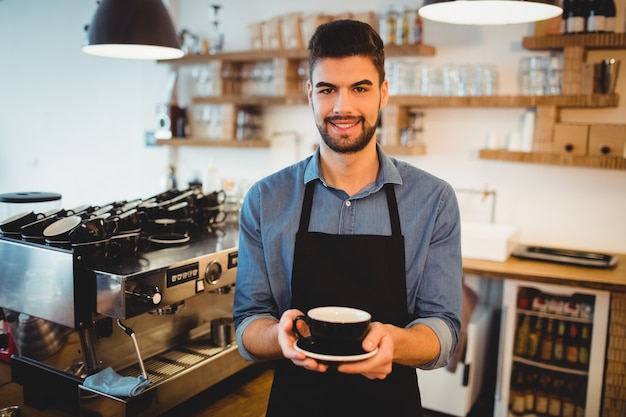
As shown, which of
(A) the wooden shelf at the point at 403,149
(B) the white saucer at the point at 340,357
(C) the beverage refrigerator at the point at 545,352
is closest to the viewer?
(B) the white saucer at the point at 340,357

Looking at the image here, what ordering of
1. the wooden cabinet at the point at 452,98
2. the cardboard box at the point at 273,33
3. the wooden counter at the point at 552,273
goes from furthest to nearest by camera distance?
the cardboard box at the point at 273,33 → the wooden cabinet at the point at 452,98 → the wooden counter at the point at 552,273

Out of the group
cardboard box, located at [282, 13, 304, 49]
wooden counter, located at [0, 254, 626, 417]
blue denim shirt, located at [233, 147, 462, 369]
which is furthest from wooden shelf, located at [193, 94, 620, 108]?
blue denim shirt, located at [233, 147, 462, 369]

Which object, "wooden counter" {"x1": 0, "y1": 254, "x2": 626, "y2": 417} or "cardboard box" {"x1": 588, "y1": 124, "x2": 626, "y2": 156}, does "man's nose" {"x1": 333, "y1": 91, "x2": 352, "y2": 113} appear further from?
"cardboard box" {"x1": 588, "y1": 124, "x2": 626, "y2": 156}

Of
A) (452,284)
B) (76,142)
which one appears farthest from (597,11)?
(76,142)

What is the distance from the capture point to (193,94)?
5215mm

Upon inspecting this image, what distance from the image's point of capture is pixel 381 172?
5.25 ft

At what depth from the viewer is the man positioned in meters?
1.49

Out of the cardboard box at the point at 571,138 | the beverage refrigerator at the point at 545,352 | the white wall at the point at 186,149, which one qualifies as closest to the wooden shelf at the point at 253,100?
the white wall at the point at 186,149

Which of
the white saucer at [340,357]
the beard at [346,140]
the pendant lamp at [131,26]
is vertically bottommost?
the white saucer at [340,357]

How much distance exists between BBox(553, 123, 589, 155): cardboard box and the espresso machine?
7.64 feet

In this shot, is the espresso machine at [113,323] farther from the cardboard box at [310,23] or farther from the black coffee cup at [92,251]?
the cardboard box at [310,23]

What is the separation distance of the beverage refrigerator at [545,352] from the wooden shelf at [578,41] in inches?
56.1

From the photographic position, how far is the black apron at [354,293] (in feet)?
4.99

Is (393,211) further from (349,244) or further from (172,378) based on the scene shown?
(172,378)
